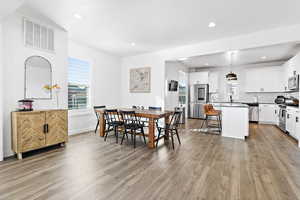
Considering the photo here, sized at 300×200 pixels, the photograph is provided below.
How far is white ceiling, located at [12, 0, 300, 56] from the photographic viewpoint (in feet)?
8.81

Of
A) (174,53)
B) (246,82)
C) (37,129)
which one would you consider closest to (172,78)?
(174,53)

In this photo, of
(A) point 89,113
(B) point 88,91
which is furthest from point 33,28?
(A) point 89,113

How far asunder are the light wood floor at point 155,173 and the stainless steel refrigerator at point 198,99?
427 centimetres

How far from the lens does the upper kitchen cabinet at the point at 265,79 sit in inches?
253

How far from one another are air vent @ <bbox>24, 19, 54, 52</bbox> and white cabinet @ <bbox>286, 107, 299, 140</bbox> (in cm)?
634

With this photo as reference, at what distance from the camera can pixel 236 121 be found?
14.6 feet

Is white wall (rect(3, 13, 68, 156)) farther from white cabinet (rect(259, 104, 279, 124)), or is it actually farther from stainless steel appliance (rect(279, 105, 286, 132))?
white cabinet (rect(259, 104, 279, 124))

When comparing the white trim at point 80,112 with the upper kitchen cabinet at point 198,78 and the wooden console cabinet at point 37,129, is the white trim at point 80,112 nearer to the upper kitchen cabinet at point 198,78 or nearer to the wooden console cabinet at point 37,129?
the wooden console cabinet at point 37,129

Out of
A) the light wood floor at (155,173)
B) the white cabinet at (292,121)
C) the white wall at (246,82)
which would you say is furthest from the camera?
the white wall at (246,82)

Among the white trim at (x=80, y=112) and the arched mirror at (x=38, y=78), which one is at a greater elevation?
the arched mirror at (x=38, y=78)

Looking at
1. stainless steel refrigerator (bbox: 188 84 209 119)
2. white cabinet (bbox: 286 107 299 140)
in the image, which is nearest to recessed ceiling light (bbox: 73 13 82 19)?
white cabinet (bbox: 286 107 299 140)

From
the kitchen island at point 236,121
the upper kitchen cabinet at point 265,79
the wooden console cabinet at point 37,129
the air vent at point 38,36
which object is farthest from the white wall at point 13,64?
the upper kitchen cabinet at point 265,79

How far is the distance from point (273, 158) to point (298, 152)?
35.4 inches

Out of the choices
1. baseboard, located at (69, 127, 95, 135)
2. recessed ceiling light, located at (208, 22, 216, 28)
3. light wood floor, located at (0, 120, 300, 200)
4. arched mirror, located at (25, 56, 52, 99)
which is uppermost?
recessed ceiling light, located at (208, 22, 216, 28)
